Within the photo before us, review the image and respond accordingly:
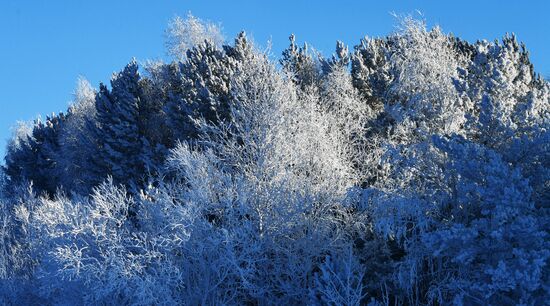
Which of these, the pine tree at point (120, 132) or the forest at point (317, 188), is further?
the pine tree at point (120, 132)

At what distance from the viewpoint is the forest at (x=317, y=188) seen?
14523 mm

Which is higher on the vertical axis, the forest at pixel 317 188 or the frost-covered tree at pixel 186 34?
the frost-covered tree at pixel 186 34

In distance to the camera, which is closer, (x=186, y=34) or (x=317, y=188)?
(x=317, y=188)

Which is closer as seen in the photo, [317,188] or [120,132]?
[317,188]

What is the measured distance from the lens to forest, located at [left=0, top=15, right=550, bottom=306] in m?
14.5

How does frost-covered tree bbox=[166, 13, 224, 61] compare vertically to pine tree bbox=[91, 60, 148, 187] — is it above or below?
above

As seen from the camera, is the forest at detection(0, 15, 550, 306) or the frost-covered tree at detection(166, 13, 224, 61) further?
the frost-covered tree at detection(166, 13, 224, 61)

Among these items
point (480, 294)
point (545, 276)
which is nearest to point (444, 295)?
point (480, 294)

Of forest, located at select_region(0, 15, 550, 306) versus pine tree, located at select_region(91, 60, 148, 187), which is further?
pine tree, located at select_region(91, 60, 148, 187)

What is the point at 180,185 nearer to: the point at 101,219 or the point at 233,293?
the point at 101,219

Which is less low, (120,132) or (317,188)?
(120,132)

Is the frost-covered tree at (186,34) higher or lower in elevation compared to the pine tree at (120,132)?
higher

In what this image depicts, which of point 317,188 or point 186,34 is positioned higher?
point 186,34

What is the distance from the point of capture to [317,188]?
67.8 feet
